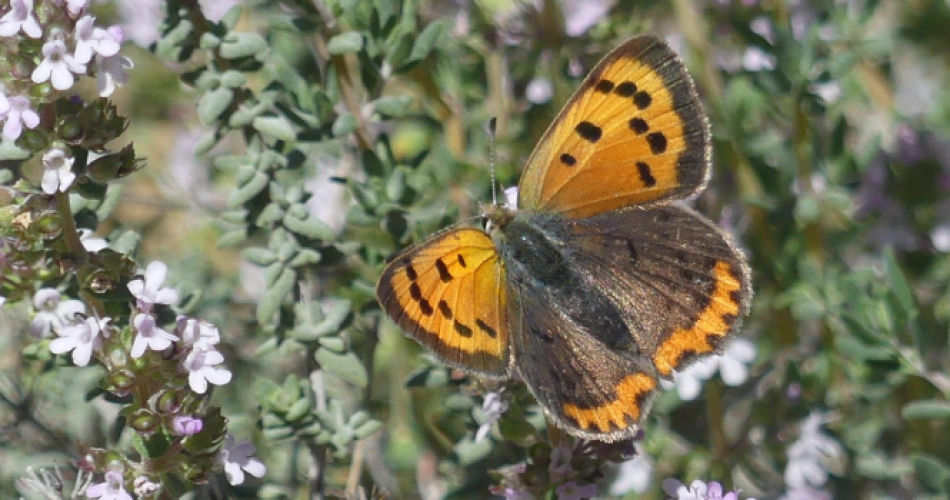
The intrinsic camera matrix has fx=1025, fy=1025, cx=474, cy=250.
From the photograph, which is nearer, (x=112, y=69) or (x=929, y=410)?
(x=112, y=69)

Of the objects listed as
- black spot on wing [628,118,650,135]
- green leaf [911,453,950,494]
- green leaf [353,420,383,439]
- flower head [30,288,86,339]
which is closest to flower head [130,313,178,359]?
flower head [30,288,86,339]

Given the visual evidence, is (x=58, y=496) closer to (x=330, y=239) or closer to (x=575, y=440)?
(x=330, y=239)

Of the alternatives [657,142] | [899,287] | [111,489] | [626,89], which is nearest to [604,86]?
[626,89]

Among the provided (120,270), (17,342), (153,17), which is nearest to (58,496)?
(120,270)

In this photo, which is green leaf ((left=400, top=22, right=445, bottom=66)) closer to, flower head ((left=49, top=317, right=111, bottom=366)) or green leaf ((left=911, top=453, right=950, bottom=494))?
flower head ((left=49, top=317, right=111, bottom=366))

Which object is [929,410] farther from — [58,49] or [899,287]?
[58,49]

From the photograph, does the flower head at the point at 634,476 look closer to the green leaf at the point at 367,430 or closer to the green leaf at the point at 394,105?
the green leaf at the point at 367,430
